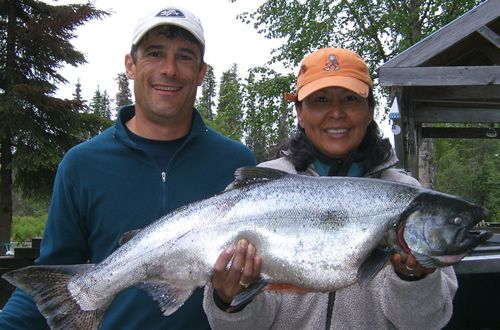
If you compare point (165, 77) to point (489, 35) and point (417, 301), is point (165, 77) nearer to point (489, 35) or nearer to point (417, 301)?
point (417, 301)

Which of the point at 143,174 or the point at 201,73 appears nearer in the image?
the point at 143,174

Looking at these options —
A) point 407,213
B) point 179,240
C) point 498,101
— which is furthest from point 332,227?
point 498,101

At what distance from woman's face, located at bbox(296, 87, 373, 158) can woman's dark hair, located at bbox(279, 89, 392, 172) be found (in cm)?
6

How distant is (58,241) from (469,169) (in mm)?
47229

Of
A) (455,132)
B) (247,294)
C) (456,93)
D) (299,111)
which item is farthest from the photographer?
(455,132)

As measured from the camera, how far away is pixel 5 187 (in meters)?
15.3

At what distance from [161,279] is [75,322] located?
0.54m

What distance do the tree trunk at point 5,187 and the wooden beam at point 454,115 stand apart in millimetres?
11076

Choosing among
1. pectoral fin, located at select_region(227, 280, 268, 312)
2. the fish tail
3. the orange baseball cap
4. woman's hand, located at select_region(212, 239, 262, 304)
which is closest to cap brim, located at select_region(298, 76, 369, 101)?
the orange baseball cap

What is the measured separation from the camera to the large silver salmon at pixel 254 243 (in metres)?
3.00

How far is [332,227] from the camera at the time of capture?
120 inches

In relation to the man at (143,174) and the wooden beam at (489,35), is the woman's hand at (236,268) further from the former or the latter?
the wooden beam at (489,35)

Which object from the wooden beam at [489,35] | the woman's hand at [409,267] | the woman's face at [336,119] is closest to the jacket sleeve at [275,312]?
the woman's hand at [409,267]

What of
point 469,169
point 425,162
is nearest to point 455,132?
point 425,162
